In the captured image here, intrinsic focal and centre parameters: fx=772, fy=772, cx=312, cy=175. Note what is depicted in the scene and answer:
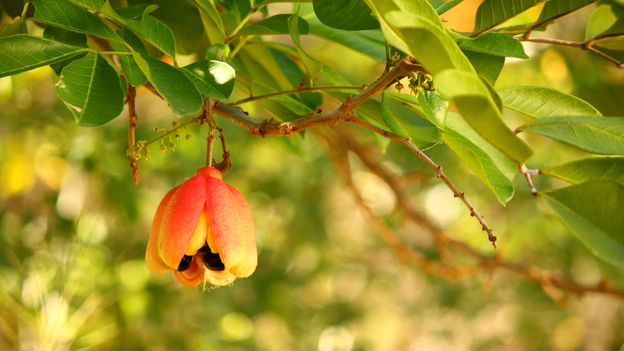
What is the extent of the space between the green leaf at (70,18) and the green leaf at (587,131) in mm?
287

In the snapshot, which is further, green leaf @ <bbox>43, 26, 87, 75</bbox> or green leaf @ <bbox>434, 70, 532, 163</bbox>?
green leaf @ <bbox>43, 26, 87, 75</bbox>

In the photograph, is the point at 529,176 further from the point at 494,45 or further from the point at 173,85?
the point at 173,85

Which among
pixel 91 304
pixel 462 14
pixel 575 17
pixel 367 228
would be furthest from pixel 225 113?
pixel 367 228

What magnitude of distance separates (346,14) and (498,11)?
103 mm

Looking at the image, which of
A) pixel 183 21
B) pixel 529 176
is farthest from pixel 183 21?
pixel 529 176

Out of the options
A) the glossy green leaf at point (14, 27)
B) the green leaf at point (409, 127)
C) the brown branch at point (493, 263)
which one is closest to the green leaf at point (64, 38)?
the glossy green leaf at point (14, 27)

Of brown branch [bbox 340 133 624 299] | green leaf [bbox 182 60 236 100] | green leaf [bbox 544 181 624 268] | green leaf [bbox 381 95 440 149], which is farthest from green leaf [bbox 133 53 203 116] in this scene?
brown branch [bbox 340 133 624 299]

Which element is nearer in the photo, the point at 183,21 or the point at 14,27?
the point at 14,27

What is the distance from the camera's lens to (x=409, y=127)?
1.65 feet

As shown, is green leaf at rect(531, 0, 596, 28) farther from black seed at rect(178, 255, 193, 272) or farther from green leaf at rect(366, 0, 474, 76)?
black seed at rect(178, 255, 193, 272)

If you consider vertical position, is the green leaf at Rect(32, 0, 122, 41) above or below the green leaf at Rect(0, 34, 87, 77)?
above

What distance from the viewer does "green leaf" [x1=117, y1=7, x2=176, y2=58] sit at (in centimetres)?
51

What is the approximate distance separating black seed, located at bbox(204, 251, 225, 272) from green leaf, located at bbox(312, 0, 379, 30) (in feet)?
0.58

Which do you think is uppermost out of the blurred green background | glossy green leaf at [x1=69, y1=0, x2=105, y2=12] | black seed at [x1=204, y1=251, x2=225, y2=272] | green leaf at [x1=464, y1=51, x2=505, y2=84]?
green leaf at [x1=464, y1=51, x2=505, y2=84]
